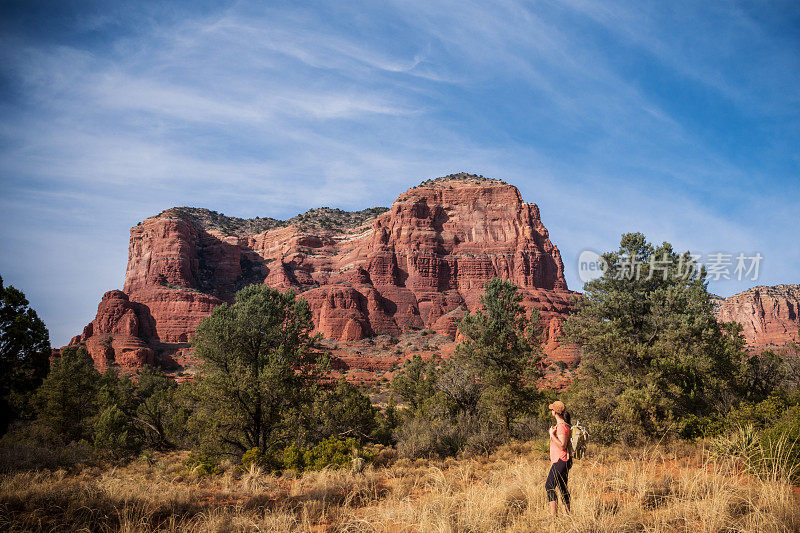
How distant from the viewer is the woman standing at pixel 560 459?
6258mm

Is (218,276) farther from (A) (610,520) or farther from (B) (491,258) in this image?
(A) (610,520)

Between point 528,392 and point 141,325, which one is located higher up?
point 141,325

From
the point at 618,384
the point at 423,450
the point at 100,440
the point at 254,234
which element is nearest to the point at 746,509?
the point at 618,384

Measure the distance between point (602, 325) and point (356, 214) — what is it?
133m

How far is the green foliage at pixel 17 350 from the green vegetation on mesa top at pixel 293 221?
363ft

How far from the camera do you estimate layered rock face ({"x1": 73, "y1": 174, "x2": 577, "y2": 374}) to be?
88312 millimetres

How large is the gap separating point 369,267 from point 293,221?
46249mm

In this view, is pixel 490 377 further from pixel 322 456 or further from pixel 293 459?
pixel 293 459

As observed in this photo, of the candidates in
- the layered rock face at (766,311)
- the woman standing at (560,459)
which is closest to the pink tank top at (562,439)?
the woman standing at (560,459)

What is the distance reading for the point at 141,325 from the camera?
Answer: 83.8 m

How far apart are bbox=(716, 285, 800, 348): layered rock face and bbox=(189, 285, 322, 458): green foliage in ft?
464

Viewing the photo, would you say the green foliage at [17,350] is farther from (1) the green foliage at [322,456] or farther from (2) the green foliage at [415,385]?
(2) the green foliage at [415,385]

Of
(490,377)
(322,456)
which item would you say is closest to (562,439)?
(322,456)

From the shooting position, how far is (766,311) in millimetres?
130875
